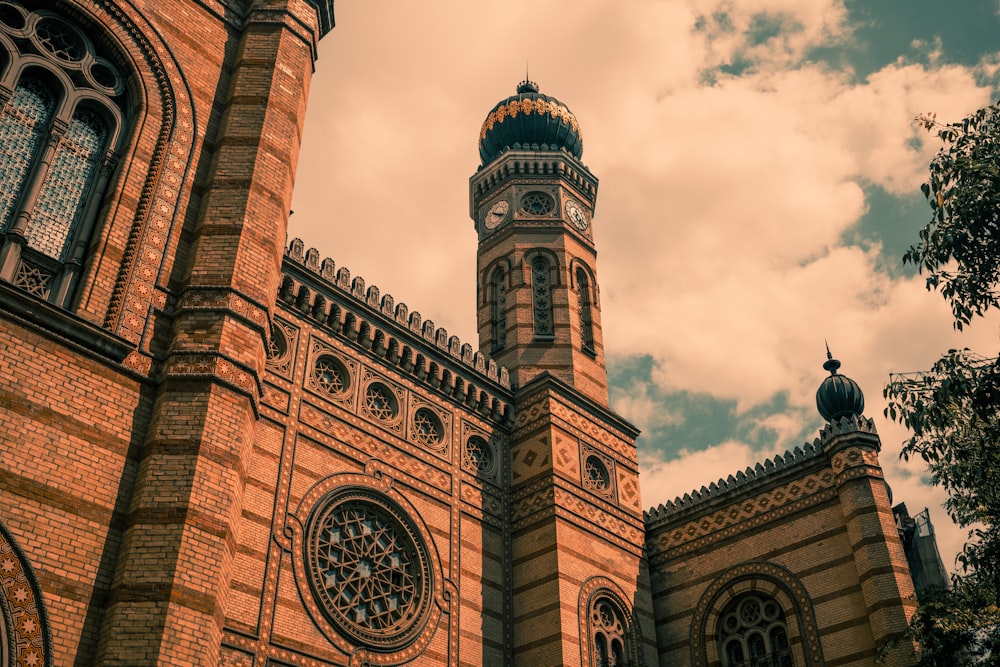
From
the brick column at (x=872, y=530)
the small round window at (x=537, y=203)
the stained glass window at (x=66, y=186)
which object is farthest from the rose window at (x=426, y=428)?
the small round window at (x=537, y=203)

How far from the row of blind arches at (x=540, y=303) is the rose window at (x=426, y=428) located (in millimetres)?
4971

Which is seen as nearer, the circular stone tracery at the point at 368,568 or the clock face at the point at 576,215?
the circular stone tracery at the point at 368,568

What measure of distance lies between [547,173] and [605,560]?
1131 centimetres

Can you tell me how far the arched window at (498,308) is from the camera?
2173cm

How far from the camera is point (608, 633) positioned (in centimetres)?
1662

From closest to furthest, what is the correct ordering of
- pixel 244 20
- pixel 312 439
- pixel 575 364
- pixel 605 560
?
pixel 244 20 → pixel 312 439 → pixel 605 560 → pixel 575 364

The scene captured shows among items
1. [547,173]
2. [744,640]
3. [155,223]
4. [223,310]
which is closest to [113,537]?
[223,310]

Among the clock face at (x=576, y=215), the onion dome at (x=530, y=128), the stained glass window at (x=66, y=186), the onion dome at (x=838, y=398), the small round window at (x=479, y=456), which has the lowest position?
the stained glass window at (x=66, y=186)

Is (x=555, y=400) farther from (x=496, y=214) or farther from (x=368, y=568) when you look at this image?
(x=496, y=214)

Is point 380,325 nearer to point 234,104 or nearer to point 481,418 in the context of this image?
point 481,418

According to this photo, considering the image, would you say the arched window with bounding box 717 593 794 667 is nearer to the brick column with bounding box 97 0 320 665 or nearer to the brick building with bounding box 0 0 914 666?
Result: the brick building with bounding box 0 0 914 666

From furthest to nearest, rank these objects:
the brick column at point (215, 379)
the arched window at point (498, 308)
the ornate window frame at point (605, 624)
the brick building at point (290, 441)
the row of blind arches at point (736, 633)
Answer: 1. the arched window at point (498, 308)
2. the row of blind arches at point (736, 633)
3. the ornate window frame at point (605, 624)
4. the brick building at point (290, 441)
5. the brick column at point (215, 379)

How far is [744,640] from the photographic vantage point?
16969mm

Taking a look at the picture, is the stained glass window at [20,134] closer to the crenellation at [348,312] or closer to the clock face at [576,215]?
the crenellation at [348,312]
